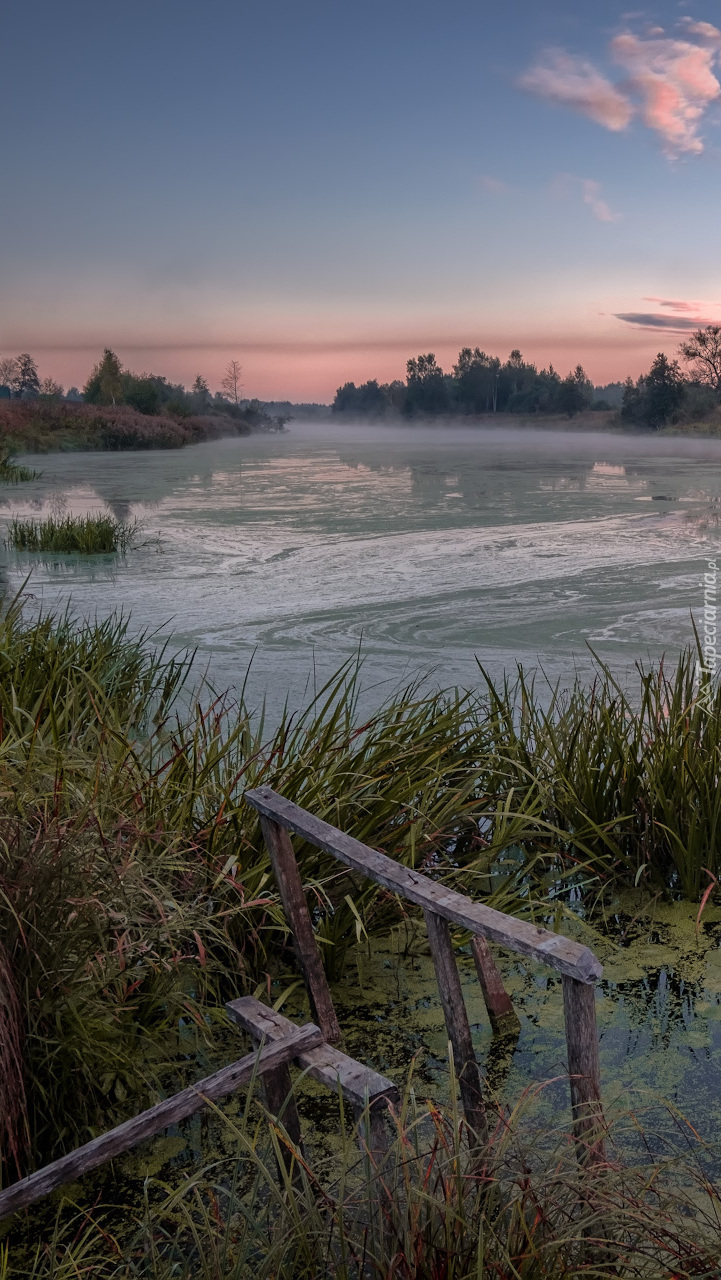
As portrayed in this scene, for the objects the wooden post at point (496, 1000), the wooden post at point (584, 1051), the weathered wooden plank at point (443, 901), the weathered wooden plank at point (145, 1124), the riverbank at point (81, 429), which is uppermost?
the riverbank at point (81, 429)

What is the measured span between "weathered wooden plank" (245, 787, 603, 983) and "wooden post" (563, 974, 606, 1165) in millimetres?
35

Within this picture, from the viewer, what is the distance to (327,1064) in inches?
58.8

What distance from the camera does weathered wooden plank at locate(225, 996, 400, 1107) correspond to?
1379mm

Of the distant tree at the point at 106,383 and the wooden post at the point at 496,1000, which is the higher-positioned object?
the distant tree at the point at 106,383

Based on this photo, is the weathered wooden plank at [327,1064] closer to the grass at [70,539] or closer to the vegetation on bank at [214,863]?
the vegetation on bank at [214,863]

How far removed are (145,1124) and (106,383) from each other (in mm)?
44058

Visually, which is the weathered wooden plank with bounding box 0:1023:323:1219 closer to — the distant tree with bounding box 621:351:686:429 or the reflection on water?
the reflection on water

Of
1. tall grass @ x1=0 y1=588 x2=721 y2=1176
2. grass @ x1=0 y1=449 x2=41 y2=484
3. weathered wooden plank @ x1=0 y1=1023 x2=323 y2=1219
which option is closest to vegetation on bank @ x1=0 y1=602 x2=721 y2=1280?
tall grass @ x1=0 y1=588 x2=721 y2=1176

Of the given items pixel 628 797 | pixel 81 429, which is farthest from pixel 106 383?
pixel 628 797

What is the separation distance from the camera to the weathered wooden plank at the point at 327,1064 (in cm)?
138

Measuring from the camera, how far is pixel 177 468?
23.8 meters

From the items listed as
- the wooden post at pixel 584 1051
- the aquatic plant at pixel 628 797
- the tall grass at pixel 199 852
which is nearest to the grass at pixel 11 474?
the tall grass at pixel 199 852

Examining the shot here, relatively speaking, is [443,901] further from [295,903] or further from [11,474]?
[11,474]


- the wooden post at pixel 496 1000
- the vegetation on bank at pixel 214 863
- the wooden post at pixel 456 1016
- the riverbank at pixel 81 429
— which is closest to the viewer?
the wooden post at pixel 456 1016
